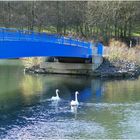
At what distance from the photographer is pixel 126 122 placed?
34.7 metres

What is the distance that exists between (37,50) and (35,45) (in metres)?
0.77

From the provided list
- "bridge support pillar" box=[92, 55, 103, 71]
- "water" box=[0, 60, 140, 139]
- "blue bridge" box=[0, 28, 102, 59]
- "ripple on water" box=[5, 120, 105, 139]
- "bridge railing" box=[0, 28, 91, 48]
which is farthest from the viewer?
"bridge support pillar" box=[92, 55, 103, 71]

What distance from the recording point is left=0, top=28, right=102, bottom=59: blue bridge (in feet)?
132

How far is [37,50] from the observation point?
4634 cm

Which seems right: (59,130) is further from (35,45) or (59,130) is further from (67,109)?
(35,45)

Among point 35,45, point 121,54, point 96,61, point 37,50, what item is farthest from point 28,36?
point 121,54

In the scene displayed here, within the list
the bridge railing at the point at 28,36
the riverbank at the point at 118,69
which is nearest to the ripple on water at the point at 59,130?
the bridge railing at the point at 28,36

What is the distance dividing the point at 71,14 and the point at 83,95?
145 ft

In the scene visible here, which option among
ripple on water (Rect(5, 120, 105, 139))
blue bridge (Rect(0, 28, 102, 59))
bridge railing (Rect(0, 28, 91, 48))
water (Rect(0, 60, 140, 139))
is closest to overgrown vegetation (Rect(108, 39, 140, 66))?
blue bridge (Rect(0, 28, 102, 59))

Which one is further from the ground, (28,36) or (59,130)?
(28,36)

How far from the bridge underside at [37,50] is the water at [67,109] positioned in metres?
3.40

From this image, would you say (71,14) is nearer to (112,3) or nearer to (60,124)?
(112,3)

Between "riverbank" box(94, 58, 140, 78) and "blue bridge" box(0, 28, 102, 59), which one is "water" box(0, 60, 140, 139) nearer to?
"riverbank" box(94, 58, 140, 78)

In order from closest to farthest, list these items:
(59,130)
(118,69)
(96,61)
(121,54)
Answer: (59,130) < (118,69) < (96,61) < (121,54)
